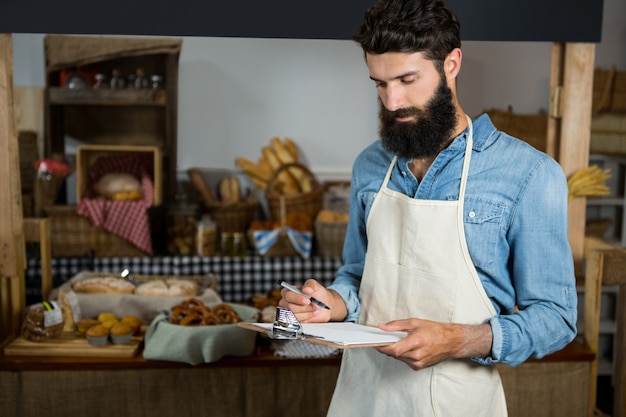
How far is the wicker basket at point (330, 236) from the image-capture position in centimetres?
484

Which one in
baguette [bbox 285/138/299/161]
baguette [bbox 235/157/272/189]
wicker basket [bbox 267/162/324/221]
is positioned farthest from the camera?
baguette [bbox 285/138/299/161]

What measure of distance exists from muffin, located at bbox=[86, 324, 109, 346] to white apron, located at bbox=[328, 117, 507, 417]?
4.11ft

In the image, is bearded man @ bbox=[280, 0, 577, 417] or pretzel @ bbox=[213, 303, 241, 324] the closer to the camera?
bearded man @ bbox=[280, 0, 577, 417]

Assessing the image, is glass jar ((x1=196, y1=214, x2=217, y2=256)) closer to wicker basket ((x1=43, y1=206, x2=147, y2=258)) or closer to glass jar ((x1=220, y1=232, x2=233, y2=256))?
glass jar ((x1=220, y1=232, x2=233, y2=256))

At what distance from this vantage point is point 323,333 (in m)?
1.86

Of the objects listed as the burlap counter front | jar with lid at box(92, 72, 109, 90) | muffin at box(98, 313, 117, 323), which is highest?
jar with lid at box(92, 72, 109, 90)

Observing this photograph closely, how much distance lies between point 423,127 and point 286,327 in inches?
23.5

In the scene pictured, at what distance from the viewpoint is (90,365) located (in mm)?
2984

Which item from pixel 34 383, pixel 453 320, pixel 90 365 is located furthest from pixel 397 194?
pixel 34 383

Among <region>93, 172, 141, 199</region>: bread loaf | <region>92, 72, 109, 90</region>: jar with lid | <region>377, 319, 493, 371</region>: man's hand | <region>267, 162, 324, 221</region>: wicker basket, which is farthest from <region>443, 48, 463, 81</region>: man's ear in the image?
<region>92, 72, 109, 90</region>: jar with lid

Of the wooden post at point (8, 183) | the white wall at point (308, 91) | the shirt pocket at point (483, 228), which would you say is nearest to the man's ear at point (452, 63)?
the shirt pocket at point (483, 228)

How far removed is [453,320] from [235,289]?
2.82 meters

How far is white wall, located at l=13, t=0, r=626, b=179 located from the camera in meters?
5.80

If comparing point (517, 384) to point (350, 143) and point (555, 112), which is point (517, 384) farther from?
point (350, 143)
